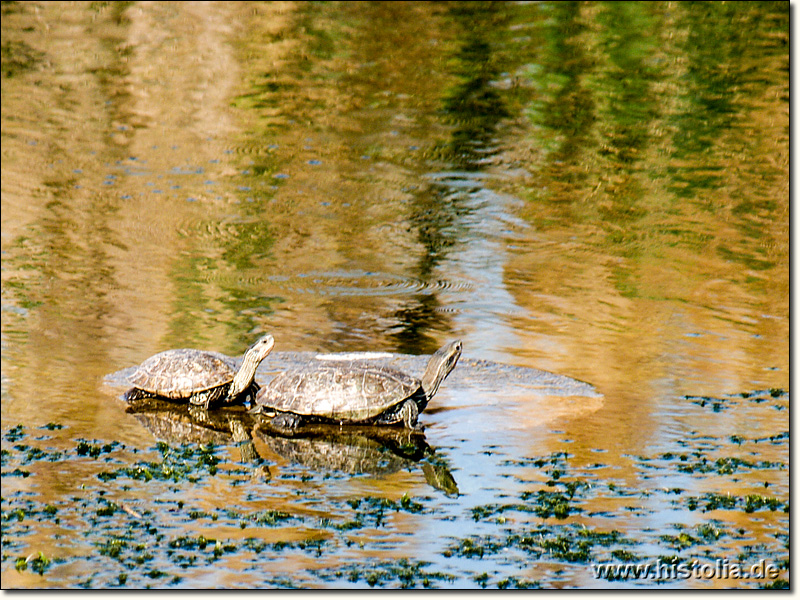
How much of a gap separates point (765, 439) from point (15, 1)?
1139 inches

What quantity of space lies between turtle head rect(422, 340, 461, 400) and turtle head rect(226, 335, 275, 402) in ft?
4.32

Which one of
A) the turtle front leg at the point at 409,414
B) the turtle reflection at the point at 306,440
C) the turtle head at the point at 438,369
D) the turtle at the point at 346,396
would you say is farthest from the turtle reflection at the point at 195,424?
the turtle head at the point at 438,369

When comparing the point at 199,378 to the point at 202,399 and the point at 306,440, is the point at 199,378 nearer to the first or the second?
the point at 202,399

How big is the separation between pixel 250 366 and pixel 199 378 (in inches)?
16.5

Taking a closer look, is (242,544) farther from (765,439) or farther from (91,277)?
(91,277)

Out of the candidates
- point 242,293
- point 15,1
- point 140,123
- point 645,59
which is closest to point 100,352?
point 242,293

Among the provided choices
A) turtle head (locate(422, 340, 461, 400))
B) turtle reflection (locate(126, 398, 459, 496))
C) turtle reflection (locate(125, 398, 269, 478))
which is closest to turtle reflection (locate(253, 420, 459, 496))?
turtle reflection (locate(126, 398, 459, 496))

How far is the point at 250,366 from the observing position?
8852mm

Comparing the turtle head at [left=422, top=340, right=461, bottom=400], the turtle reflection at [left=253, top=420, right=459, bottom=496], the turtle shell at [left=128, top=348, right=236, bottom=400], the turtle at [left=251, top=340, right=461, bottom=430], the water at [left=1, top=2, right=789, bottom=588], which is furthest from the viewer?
the turtle shell at [left=128, top=348, right=236, bottom=400]

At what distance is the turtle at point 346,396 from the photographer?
8.26 meters

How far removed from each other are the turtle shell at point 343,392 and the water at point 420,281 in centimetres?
29

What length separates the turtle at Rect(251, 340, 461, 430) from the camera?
8.26 metres

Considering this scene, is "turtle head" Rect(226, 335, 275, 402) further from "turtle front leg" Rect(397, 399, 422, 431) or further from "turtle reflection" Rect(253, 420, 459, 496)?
"turtle front leg" Rect(397, 399, 422, 431)

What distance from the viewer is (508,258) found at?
13281mm
